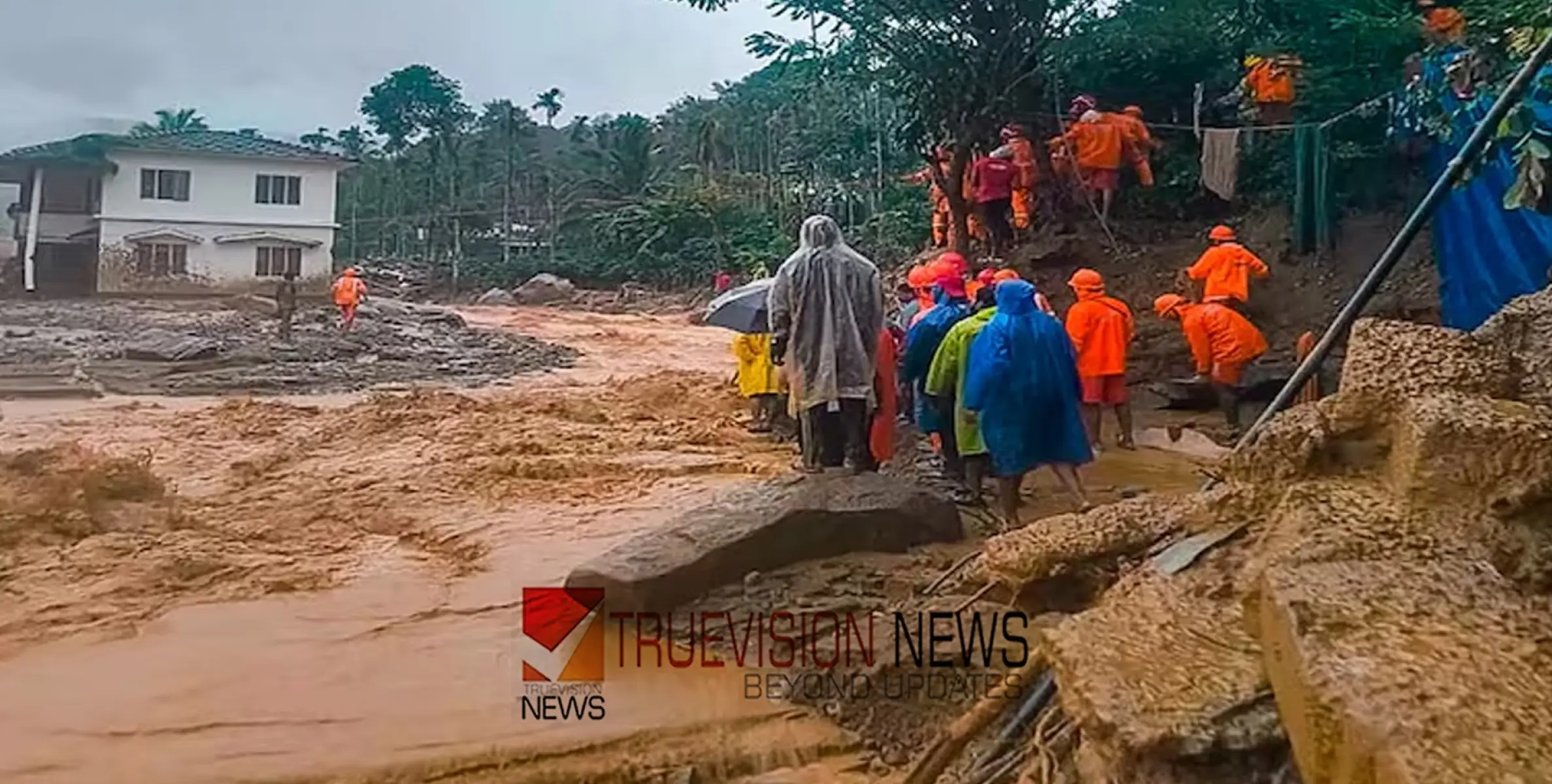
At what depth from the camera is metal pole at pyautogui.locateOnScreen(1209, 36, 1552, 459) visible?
328 centimetres

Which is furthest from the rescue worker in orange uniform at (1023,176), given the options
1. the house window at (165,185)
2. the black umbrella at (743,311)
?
the house window at (165,185)

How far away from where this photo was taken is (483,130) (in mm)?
48438

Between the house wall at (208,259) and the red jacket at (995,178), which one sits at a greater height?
the red jacket at (995,178)

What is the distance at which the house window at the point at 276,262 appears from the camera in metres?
35.1

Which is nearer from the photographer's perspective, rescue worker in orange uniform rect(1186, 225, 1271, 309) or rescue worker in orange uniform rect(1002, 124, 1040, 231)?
rescue worker in orange uniform rect(1186, 225, 1271, 309)

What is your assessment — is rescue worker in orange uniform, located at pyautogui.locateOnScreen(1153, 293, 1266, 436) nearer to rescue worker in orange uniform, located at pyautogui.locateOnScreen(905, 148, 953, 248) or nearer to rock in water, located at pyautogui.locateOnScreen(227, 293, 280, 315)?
rescue worker in orange uniform, located at pyautogui.locateOnScreen(905, 148, 953, 248)

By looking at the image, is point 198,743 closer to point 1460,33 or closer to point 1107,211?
point 1460,33

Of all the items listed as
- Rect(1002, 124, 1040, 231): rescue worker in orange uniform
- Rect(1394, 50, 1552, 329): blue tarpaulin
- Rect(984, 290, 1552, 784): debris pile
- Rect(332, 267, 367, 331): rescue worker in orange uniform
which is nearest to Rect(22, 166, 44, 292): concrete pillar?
Rect(332, 267, 367, 331): rescue worker in orange uniform

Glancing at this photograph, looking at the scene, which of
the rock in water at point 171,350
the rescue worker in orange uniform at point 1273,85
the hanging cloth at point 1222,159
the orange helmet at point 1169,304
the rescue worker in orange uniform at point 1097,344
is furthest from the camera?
the rock in water at point 171,350

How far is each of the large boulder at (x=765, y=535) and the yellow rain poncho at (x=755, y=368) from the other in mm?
3199

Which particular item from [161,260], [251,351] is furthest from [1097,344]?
[161,260]

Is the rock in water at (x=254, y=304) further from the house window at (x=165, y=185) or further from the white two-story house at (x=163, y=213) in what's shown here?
the house window at (x=165, y=185)

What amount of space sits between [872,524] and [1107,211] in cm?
812

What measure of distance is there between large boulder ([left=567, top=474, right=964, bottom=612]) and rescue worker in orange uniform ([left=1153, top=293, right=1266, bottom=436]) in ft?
12.0
